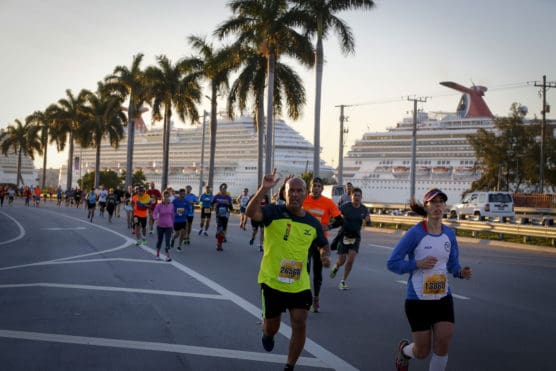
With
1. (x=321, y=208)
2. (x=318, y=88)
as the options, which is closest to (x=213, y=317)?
(x=321, y=208)

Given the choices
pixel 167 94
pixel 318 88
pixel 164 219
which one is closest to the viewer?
pixel 164 219

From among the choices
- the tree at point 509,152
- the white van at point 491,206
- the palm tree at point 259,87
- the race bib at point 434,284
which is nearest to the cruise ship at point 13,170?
the tree at point 509,152

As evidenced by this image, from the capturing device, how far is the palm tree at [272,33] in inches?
1296

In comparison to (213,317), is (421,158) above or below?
above

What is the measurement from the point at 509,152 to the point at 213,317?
58864mm

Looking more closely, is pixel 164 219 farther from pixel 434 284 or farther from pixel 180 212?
pixel 434 284

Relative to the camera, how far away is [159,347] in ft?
19.8

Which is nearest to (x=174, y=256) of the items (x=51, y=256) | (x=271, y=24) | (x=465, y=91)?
(x=51, y=256)

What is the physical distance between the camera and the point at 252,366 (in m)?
5.43

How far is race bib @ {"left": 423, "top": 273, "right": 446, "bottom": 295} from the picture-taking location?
4.63 m

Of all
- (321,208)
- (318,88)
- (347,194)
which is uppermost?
(318,88)

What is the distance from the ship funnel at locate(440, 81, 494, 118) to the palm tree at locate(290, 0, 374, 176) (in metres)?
61.2

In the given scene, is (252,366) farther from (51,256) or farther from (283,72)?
(283,72)

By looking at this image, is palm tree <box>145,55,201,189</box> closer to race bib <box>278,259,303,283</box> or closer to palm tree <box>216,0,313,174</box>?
palm tree <box>216,0,313,174</box>
